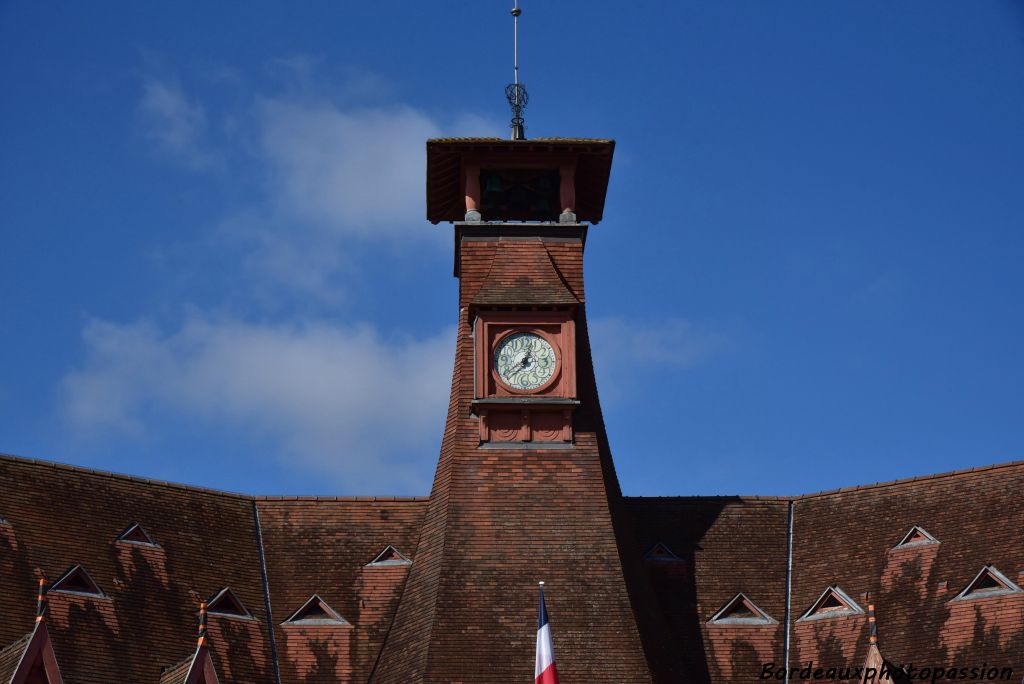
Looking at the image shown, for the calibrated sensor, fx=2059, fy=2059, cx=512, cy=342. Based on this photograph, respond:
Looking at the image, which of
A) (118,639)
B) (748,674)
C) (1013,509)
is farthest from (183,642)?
(1013,509)

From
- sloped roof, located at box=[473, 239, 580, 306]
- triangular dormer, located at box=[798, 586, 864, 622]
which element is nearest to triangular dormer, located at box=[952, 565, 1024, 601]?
triangular dormer, located at box=[798, 586, 864, 622]

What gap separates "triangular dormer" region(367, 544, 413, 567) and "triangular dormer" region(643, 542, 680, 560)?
5.94 m

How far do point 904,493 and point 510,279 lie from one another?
11.2 metres

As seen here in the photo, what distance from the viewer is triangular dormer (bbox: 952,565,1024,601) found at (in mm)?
47188

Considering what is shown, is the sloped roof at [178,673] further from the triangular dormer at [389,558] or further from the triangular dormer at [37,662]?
the triangular dormer at [389,558]

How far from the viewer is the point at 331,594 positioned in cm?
4981

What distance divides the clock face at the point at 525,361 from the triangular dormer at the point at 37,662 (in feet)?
40.3

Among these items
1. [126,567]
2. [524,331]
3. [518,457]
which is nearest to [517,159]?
[524,331]

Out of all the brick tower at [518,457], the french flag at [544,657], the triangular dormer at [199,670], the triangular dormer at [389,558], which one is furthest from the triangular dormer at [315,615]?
the french flag at [544,657]

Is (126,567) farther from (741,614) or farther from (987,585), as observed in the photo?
(987,585)

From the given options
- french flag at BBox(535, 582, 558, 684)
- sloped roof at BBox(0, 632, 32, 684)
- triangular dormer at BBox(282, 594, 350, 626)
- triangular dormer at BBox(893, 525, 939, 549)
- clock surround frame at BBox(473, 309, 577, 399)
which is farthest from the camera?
triangular dormer at BBox(893, 525, 939, 549)

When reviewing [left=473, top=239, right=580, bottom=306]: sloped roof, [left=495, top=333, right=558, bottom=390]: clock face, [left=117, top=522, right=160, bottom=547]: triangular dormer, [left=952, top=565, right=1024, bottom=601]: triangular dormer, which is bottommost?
[left=952, top=565, right=1024, bottom=601]: triangular dormer

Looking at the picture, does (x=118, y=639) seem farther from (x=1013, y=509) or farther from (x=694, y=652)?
(x=1013, y=509)

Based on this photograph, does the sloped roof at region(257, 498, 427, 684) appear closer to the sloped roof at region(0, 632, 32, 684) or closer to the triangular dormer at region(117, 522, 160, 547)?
the triangular dormer at region(117, 522, 160, 547)
